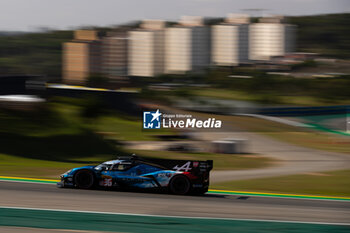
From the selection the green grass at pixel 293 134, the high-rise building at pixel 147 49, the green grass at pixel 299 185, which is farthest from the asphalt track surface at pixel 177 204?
the high-rise building at pixel 147 49

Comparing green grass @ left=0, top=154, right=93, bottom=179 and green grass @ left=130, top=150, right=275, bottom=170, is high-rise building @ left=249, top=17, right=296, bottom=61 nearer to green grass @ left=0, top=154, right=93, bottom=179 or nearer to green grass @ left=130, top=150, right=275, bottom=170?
green grass @ left=130, top=150, right=275, bottom=170

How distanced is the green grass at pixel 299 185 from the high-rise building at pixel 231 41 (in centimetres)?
4854

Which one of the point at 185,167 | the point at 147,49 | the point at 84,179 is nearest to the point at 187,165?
the point at 185,167

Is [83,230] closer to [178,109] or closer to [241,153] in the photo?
[241,153]

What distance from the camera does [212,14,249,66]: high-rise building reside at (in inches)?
2628

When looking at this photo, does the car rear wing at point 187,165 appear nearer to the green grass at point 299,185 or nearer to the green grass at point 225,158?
the green grass at point 299,185

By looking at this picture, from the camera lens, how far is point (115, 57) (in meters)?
57.7

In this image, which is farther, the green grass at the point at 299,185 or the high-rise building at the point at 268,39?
the high-rise building at the point at 268,39

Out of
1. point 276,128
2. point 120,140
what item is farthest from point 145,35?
point 120,140

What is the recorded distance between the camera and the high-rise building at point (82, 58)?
53.9m

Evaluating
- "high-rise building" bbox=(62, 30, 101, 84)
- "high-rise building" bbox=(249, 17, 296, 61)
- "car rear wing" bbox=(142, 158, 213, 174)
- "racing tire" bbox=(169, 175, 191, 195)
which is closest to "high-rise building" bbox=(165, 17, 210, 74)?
"high-rise building" bbox=(249, 17, 296, 61)

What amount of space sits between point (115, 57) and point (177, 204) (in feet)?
160

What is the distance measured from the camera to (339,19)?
8931cm

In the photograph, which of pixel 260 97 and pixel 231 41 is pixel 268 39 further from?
pixel 260 97
